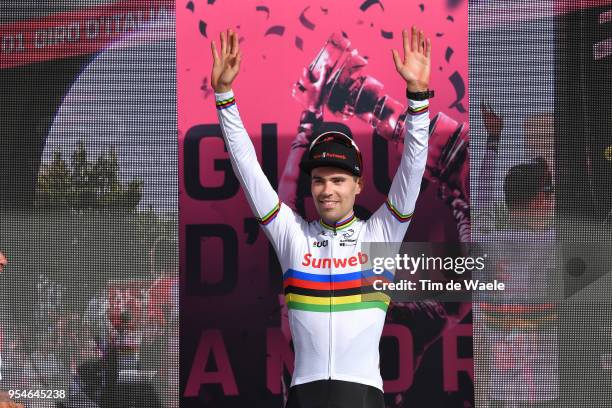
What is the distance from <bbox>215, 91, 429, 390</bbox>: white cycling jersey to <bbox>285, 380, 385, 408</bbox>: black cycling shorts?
0.02 m

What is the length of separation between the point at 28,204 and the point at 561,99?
7.67 ft


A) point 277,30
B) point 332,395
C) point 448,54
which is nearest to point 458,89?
point 448,54

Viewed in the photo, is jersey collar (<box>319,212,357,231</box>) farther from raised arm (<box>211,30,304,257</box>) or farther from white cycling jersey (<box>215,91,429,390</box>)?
raised arm (<box>211,30,304,257</box>)

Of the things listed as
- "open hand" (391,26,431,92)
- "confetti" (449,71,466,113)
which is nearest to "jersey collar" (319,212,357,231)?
"open hand" (391,26,431,92)

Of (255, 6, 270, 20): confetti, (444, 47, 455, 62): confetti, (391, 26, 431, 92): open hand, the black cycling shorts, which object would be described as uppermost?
(255, 6, 270, 20): confetti

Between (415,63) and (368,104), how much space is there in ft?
2.96

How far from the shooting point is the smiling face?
283 cm

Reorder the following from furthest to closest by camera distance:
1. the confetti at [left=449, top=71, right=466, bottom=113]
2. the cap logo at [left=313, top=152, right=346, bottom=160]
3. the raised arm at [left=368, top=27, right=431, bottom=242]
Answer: the confetti at [left=449, top=71, right=466, bottom=113] < the cap logo at [left=313, top=152, right=346, bottom=160] < the raised arm at [left=368, top=27, right=431, bottom=242]

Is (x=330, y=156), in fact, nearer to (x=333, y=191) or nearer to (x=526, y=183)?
(x=333, y=191)

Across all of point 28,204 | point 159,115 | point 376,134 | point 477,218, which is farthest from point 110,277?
point 477,218

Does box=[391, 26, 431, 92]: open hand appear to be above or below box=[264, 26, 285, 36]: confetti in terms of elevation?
below

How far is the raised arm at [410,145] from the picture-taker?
2668 mm

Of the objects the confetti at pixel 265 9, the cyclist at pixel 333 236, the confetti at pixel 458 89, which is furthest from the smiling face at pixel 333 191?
the confetti at pixel 265 9

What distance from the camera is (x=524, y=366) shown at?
359 cm
